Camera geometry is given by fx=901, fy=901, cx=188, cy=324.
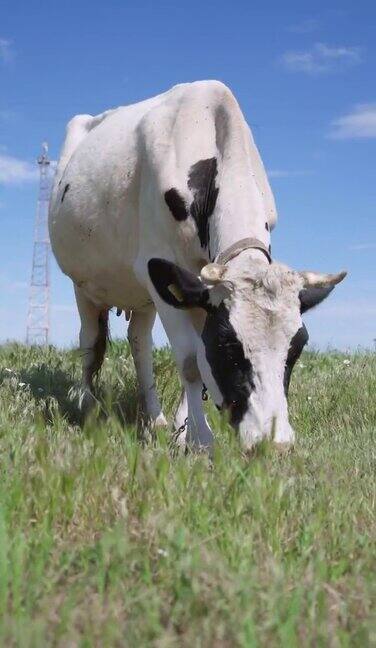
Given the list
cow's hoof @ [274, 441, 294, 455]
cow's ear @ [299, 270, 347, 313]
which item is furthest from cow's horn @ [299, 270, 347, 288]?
cow's hoof @ [274, 441, 294, 455]

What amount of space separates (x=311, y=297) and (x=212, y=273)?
0.76 m

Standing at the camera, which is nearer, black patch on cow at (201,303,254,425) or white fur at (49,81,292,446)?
black patch on cow at (201,303,254,425)

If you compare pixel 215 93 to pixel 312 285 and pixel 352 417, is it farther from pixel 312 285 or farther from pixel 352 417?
pixel 352 417

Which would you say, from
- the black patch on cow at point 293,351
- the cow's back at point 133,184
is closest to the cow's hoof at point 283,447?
the black patch on cow at point 293,351

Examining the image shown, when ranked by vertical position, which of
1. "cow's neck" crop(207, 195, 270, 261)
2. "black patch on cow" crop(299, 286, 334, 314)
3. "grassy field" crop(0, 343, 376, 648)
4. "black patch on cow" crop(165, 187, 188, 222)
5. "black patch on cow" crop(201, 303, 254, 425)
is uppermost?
"black patch on cow" crop(165, 187, 188, 222)

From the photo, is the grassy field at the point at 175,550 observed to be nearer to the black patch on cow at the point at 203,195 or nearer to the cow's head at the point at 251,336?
the cow's head at the point at 251,336

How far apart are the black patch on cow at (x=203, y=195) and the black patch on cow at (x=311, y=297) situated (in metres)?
0.95

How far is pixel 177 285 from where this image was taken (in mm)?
5812

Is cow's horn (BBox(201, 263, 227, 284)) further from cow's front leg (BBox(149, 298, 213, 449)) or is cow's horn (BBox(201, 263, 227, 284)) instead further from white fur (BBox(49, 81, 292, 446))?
cow's front leg (BBox(149, 298, 213, 449))

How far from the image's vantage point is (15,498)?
306cm

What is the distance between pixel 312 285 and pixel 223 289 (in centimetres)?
76

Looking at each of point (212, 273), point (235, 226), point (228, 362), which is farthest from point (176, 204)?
point (228, 362)

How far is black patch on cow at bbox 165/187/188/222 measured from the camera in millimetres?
6551

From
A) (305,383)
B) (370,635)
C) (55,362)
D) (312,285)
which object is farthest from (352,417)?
(370,635)
